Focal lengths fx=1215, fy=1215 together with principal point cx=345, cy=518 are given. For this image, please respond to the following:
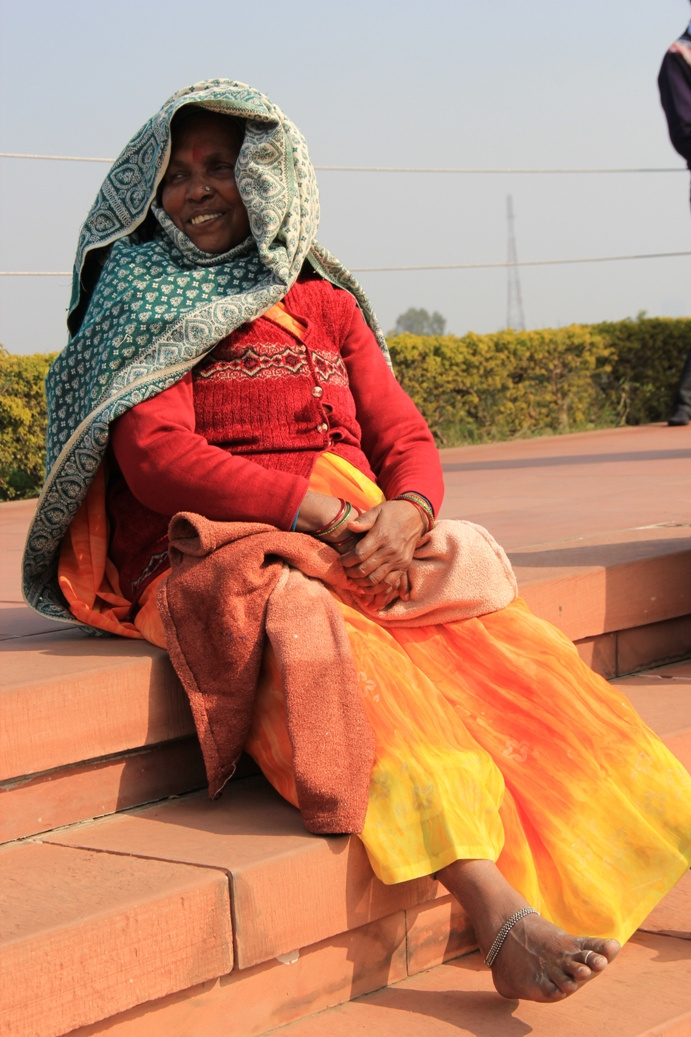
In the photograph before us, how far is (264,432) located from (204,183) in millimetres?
590

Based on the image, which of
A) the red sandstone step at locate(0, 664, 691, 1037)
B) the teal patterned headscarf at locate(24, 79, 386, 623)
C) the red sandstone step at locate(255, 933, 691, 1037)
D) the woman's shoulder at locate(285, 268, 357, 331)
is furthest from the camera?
the woman's shoulder at locate(285, 268, 357, 331)

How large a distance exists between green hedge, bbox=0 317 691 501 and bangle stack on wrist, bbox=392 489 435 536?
6292mm

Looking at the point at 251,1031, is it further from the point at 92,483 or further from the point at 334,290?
the point at 334,290

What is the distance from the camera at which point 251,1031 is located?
6.62ft

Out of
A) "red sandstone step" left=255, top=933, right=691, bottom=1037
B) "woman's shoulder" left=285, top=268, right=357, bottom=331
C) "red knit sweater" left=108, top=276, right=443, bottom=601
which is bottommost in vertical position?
"red sandstone step" left=255, top=933, right=691, bottom=1037

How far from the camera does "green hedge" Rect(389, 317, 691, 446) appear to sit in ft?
30.0

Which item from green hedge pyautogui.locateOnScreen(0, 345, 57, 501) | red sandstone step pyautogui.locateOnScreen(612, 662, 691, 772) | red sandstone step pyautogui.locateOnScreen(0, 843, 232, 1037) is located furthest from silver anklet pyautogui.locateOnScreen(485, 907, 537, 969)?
green hedge pyautogui.locateOnScreen(0, 345, 57, 501)

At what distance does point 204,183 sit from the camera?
2730 mm

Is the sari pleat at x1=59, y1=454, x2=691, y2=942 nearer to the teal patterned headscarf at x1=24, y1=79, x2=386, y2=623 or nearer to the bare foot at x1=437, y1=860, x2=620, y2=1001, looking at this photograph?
the bare foot at x1=437, y1=860, x2=620, y2=1001

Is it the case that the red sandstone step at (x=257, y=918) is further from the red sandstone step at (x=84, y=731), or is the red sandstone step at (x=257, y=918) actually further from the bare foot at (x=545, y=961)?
the bare foot at (x=545, y=961)

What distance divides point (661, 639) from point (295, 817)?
1.70 metres

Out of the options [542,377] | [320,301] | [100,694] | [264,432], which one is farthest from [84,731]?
[542,377]

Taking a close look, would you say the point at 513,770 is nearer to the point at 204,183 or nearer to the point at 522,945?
the point at 522,945

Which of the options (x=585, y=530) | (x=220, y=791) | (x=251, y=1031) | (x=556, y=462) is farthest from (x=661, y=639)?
(x=556, y=462)
